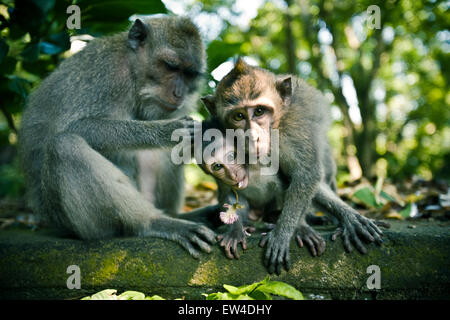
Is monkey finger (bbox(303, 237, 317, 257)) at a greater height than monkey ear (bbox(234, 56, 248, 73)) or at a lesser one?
lesser

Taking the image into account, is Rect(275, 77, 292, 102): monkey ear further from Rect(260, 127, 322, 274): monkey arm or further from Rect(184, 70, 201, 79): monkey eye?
Rect(184, 70, 201, 79): monkey eye

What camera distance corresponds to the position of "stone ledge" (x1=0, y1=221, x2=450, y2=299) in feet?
10.7

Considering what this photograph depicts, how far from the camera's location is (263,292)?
9.41ft

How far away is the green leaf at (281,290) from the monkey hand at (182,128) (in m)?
1.60

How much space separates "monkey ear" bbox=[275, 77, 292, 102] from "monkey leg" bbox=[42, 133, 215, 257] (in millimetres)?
1515

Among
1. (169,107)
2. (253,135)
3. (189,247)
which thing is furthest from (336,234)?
(169,107)

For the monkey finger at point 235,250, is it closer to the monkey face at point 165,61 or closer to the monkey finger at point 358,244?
the monkey finger at point 358,244

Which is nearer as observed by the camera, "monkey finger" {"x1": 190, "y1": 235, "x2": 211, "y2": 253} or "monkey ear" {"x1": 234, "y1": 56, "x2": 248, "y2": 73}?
"monkey finger" {"x1": 190, "y1": 235, "x2": 211, "y2": 253}

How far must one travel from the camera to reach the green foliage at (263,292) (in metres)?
2.75

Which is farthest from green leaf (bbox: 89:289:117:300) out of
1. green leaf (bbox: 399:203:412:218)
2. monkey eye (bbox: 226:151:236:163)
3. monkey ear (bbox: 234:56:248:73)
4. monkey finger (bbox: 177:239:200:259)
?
green leaf (bbox: 399:203:412:218)

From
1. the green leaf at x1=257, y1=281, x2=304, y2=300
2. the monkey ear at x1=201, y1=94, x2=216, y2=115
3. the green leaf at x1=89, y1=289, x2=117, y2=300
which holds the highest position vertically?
the monkey ear at x1=201, y1=94, x2=216, y2=115

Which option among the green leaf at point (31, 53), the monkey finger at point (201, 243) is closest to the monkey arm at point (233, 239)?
the monkey finger at point (201, 243)
